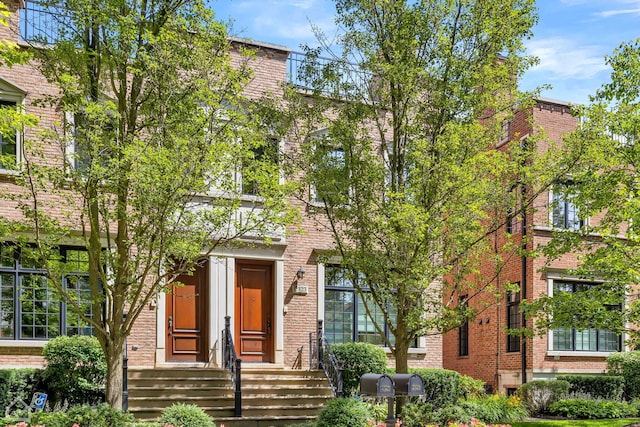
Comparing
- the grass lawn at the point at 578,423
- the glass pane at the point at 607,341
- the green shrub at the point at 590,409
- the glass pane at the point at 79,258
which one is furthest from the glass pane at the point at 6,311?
the glass pane at the point at 607,341

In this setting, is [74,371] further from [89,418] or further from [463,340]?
[463,340]

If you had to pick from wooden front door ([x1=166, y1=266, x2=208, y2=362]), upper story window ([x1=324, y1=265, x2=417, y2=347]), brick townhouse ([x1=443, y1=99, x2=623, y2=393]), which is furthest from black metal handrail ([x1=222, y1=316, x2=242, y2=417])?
brick townhouse ([x1=443, y1=99, x2=623, y2=393])

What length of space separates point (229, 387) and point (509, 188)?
23.5 ft

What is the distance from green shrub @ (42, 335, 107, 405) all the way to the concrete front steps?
766 mm

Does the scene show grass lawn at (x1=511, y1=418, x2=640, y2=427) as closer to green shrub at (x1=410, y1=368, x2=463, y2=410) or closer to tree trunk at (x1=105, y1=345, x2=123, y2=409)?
green shrub at (x1=410, y1=368, x2=463, y2=410)

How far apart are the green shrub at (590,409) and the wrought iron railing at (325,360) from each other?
5.61 metres

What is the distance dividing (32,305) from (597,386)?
46.3 ft

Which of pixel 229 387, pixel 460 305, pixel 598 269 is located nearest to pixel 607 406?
pixel 598 269

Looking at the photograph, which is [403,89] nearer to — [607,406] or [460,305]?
[460,305]

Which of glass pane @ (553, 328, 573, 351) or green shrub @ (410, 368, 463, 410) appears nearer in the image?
green shrub @ (410, 368, 463, 410)

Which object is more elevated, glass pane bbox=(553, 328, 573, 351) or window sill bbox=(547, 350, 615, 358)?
glass pane bbox=(553, 328, 573, 351)

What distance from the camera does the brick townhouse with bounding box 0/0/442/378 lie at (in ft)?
51.4

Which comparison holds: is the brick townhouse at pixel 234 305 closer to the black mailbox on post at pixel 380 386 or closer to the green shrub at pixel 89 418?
the green shrub at pixel 89 418

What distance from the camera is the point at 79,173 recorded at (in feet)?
35.4
